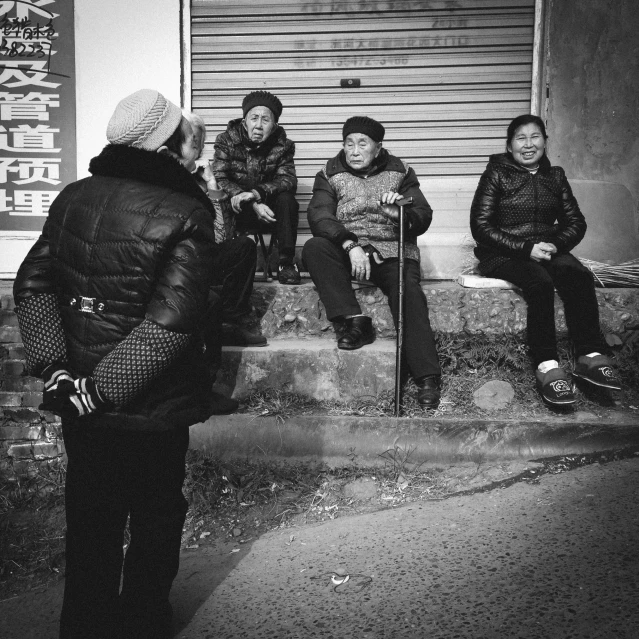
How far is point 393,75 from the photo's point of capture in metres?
6.21

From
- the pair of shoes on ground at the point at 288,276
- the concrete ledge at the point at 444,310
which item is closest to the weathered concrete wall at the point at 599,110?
the concrete ledge at the point at 444,310

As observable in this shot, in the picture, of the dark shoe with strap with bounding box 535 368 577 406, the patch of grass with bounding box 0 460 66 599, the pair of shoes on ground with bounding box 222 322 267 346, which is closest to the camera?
the patch of grass with bounding box 0 460 66 599

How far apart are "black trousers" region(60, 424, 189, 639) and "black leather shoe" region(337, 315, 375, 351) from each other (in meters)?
2.18

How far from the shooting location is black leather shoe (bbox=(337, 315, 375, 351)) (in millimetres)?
4488

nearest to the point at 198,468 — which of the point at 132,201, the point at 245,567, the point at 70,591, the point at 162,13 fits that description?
the point at 245,567

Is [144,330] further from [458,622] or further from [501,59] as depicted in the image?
[501,59]

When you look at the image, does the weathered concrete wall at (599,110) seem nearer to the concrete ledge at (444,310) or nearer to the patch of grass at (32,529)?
the concrete ledge at (444,310)

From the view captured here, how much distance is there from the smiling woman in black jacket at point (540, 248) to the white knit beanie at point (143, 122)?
121 inches

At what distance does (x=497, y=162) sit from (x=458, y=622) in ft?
12.1

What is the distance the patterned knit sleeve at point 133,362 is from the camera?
213 cm

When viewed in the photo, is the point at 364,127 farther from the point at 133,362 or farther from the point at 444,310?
the point at 133,362

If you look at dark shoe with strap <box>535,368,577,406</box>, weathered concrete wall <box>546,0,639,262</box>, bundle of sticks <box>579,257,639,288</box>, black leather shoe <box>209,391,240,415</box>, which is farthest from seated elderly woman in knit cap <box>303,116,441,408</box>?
black leather shoe <box>209,391,240,415</box>

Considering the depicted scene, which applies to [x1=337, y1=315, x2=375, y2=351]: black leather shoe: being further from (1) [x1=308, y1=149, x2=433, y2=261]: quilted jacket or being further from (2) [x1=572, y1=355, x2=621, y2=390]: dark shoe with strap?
(2) [x1=572, y1=355, x2=621, y2=390]: dark shoe with strap

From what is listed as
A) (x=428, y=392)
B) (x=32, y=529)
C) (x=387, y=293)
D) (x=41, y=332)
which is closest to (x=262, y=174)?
(x=387, y=293)
